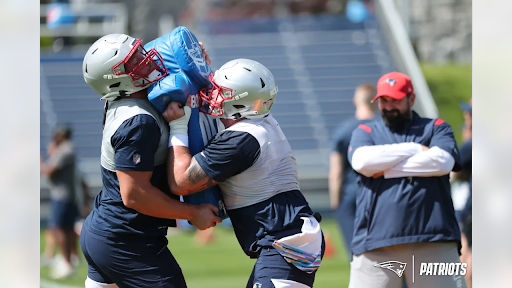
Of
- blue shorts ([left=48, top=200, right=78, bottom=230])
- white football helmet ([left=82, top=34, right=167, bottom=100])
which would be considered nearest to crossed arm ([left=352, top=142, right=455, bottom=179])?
white football helmet ([left=82, top=34, right=167, bottom=100])

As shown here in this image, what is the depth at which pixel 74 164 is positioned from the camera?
28.7 feet

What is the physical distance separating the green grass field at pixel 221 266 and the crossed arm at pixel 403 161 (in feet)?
9.24

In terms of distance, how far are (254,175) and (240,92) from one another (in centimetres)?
44

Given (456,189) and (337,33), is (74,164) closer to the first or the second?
(456,189)

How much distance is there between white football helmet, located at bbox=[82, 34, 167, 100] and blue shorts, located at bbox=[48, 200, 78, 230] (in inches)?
227

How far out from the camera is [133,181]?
2998 mm

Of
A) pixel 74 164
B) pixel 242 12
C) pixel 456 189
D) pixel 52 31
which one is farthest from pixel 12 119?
pixel 242 12

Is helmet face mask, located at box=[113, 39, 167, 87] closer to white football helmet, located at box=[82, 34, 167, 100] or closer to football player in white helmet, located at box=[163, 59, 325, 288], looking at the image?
white football helmet, located at box=[82, 34, 167, 100]

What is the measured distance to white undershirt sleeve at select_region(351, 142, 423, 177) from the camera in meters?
4.05


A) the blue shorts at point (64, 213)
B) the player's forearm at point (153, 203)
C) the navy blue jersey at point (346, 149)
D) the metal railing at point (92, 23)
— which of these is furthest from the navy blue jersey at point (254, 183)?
the metal railing at point (92, 23)

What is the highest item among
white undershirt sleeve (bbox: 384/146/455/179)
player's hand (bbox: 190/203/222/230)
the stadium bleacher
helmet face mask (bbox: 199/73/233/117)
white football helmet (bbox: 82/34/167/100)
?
the stadium bleacher

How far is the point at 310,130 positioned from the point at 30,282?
1650 cm

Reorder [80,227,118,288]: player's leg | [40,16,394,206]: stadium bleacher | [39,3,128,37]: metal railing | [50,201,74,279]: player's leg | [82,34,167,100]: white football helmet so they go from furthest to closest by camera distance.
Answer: [39,3,128,37]: metal railing < [40,16,394,206]: stadium bleacher < [50,201,74,279]: player's leg < [80,227,118,288]: player's leg < [82,34,167,100]: white football helmet

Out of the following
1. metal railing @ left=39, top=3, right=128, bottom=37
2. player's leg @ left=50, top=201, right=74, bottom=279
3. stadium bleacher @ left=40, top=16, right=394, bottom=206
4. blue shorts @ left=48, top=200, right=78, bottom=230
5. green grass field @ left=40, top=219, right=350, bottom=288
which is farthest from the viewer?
metal railing @ left=39, top=3, right=128, bottom=37
